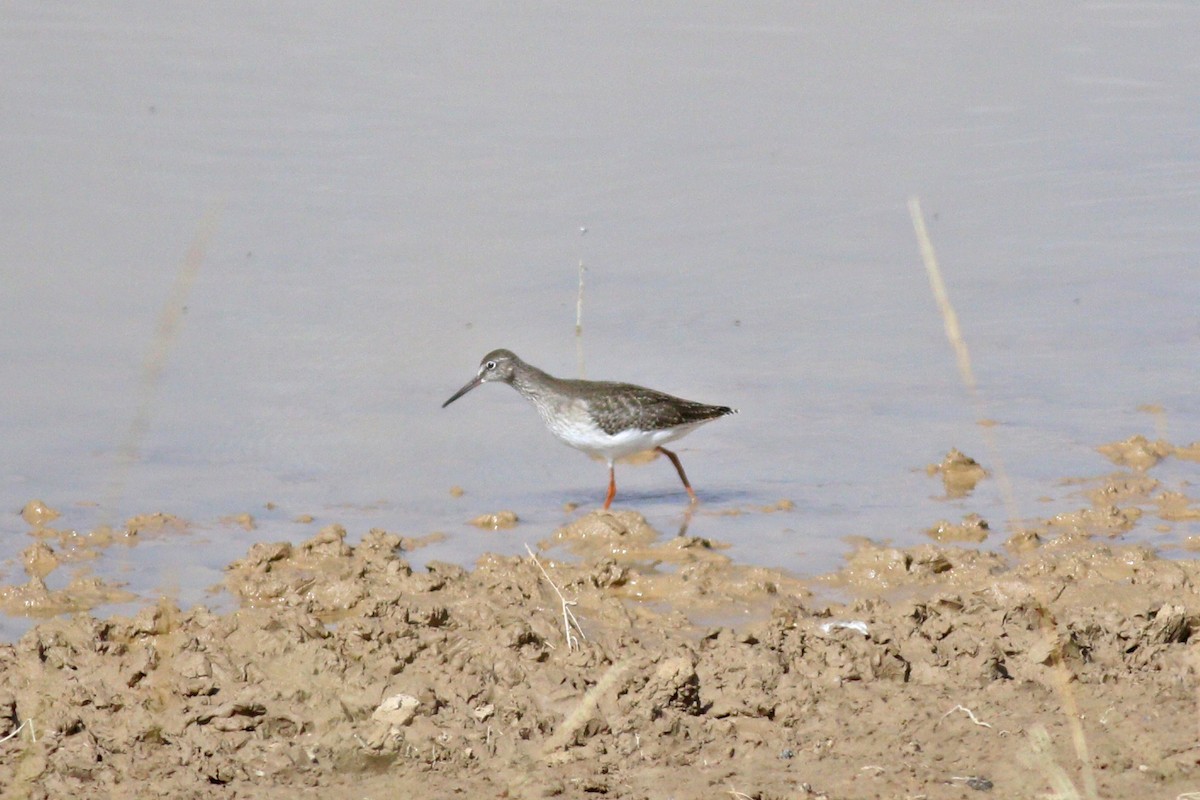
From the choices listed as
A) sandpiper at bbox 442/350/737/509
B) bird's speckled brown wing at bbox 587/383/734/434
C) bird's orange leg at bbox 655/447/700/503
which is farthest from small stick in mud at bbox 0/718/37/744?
bird's speckled brown wing at bbox 587/383/734/434

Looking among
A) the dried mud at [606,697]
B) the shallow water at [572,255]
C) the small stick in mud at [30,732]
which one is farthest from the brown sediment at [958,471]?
the small stick in mud at [30,732]

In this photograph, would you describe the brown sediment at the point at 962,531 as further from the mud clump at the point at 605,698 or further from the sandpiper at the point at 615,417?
the sandpiper at the point at 615,417

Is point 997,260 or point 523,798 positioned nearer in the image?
point 523,798

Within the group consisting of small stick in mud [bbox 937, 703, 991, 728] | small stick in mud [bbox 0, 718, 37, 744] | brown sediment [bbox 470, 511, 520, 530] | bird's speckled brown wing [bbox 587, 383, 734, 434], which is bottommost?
small stick in mud [bbox 937, 703, 991, 728]

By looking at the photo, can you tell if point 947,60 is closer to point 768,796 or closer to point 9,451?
point 9,451

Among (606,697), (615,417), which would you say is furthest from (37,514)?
(606,697)

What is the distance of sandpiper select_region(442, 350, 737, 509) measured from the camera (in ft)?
30.9

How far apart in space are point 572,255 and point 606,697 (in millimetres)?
7222

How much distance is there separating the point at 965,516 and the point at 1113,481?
3.05 feet

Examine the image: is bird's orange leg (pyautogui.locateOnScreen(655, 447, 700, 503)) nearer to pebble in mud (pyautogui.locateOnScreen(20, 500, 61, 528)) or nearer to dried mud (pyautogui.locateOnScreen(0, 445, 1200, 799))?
dried mud (pyautogui.locateOnScreen(0, 445, 1200, 799))

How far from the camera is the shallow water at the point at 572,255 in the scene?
924 cm

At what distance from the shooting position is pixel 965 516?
8.42 m

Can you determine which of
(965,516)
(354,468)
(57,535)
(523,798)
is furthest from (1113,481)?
(57,535)

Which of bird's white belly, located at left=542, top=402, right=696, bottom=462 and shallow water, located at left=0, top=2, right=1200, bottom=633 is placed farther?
bird's white belly, located at left=542, top=402, right=696, bottom=462
